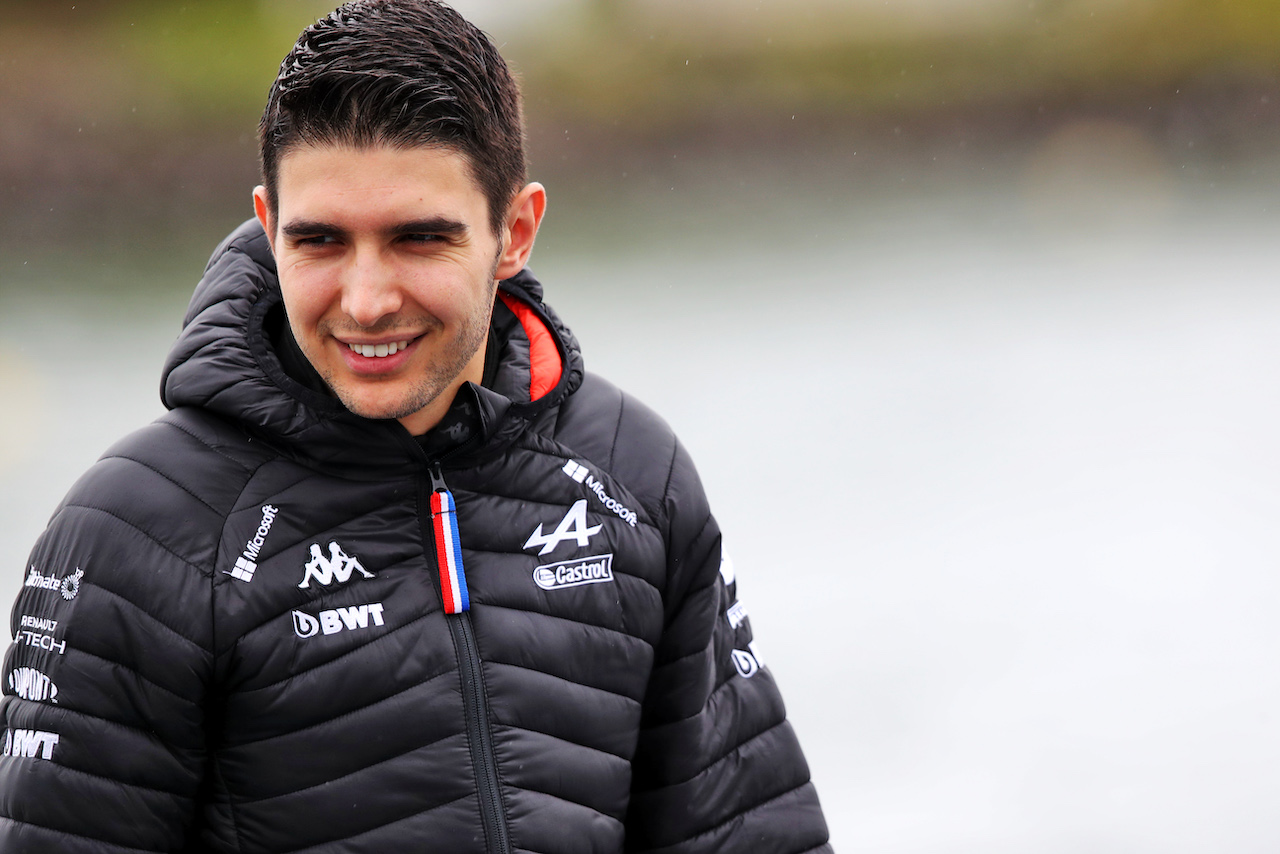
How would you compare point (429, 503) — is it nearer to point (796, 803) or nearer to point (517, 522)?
point (517, 522)

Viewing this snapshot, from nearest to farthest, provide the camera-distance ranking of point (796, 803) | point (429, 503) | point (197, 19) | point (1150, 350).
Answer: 1. point (429, 503)
2. point (796, 803)
3. point (1150, 350)
4. point (197, 19)

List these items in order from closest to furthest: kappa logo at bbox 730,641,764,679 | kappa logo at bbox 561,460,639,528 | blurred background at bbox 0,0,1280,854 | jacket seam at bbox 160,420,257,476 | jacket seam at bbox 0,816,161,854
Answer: jacket seam at bbox 0,816,161,854 < jacket seam at bbox 160,420,257,476 < kappa logo at bbox 561,460,639,528 < kappa logo at bbox 730,641,764,679 < blurred background at bbox 0,0,1280,854

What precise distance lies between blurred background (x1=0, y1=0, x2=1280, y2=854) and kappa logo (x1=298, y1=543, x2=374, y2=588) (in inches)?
37.9

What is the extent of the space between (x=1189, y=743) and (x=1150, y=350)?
2.19 metres

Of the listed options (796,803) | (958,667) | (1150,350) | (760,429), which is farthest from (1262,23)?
(796,803)

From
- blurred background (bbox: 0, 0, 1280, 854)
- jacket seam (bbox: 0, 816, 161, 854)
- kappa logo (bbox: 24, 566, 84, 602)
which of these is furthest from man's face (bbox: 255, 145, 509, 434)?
blurred background (bbox: 0, 0, 1280, 854)

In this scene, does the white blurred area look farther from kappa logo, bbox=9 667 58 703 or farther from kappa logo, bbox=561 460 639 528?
kappa logo, bbox=9 667 58 703

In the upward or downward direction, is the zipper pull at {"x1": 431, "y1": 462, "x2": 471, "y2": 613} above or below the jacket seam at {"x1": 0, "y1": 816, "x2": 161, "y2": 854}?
above

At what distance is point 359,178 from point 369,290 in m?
0.08

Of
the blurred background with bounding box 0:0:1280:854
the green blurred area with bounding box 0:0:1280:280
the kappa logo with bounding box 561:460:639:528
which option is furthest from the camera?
the green blurred area with bounding box 0:0:1280:280

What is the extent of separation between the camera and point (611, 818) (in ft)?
3.61

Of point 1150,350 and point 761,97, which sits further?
point 761,97

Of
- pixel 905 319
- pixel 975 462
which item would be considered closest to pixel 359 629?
pixel 975 462

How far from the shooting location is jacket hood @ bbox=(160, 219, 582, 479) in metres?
1.01
